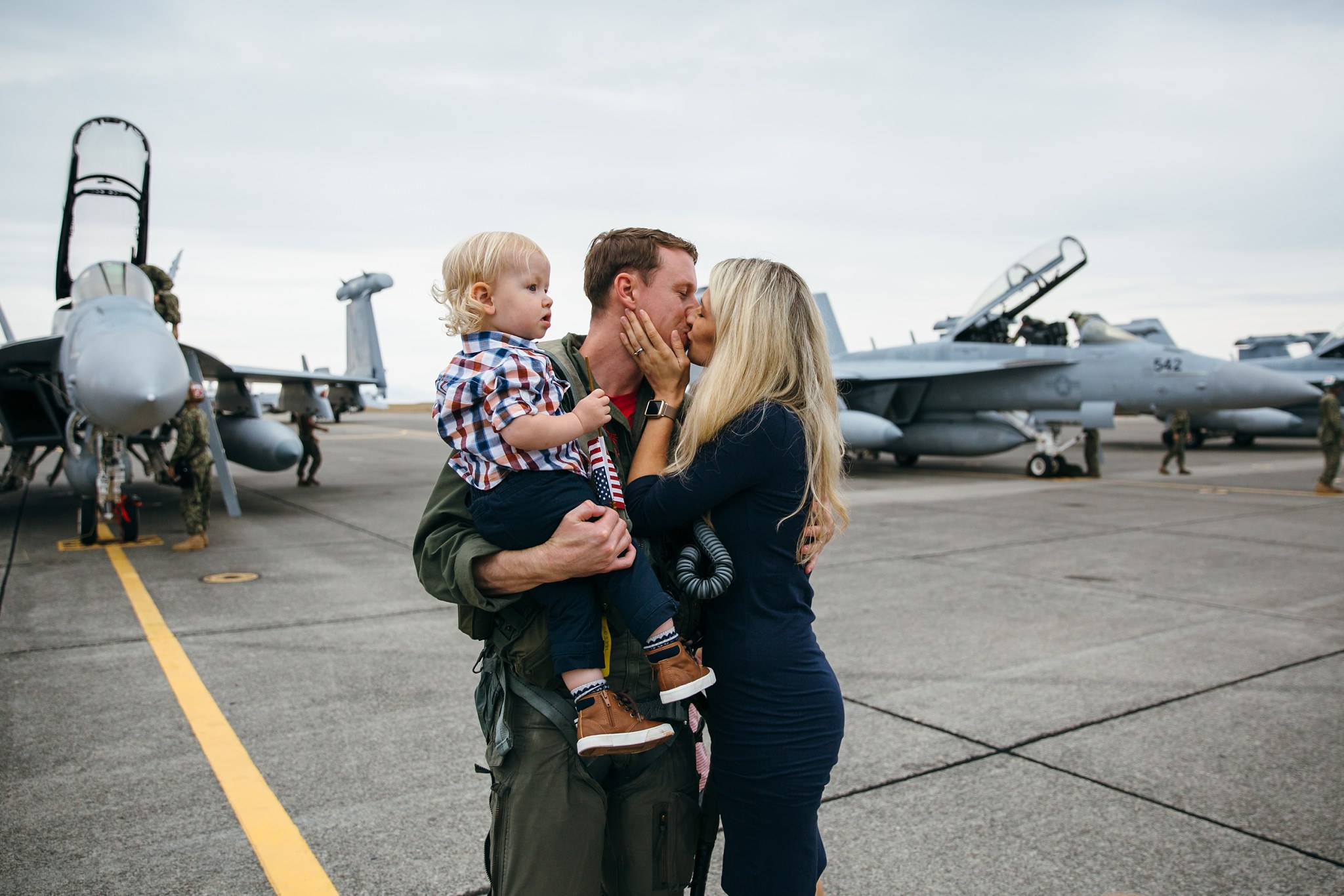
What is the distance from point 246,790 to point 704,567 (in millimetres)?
2565

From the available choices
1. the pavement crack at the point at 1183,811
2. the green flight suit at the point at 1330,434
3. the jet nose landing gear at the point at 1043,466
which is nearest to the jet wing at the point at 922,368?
the jet nose landing gear at the point at 1043,466

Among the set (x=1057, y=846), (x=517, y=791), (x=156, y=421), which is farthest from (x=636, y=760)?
(x=156, y=421)

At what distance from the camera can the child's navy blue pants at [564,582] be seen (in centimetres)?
168

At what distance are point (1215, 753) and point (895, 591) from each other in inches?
125

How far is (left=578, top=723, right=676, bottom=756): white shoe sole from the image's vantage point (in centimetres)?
162

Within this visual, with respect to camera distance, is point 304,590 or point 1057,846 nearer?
point 1057,846

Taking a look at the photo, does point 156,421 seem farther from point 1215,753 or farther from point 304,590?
point 1215,753

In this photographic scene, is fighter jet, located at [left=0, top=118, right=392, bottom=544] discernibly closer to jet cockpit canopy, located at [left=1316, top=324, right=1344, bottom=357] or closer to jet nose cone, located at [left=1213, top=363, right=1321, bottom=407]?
jet nose cone, located at [left=1213, top=363, right=1321, bottom=407]

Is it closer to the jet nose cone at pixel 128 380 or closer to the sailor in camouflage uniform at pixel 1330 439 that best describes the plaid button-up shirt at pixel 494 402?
the jet nose cone at pixel 128 380

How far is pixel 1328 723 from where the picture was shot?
4.10 meters

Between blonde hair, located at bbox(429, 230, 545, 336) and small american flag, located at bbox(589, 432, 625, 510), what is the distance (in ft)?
1.13

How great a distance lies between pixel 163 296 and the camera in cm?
998

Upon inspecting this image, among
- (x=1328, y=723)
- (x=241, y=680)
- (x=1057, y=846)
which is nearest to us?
(x=1057, y=846)

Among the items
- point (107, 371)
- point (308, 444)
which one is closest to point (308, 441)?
point (308, 444)
